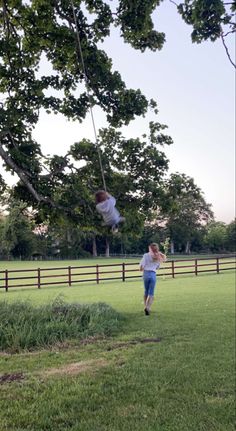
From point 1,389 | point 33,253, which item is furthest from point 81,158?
point 33,253

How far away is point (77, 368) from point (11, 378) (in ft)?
3.35

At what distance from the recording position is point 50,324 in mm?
9812

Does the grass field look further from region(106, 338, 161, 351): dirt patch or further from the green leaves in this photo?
the green leaves

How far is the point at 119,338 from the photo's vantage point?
9555mm

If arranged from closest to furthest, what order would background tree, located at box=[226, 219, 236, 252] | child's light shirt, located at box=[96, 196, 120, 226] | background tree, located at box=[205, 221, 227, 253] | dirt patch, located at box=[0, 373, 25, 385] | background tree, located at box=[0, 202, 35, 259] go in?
child's light shirt, located at box=[96, 196, 120, 226], dirt patch, located at box=[0, 373, 25, 385], background tree, located at box=[0, 202, 35, 259], background tree, located at box=[205, 221, 227, 253], background tree, located at box=[226, 219, 236, 252]

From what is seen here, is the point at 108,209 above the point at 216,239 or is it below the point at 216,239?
below

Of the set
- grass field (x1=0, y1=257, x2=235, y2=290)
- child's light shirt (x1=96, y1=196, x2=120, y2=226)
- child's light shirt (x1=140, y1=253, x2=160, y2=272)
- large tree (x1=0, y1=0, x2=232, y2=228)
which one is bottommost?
grass field (x1=0, y1=257, x2=235, y2=290)

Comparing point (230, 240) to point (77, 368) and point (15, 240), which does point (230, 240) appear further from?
point (77, 368)

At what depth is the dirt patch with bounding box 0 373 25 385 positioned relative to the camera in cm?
659

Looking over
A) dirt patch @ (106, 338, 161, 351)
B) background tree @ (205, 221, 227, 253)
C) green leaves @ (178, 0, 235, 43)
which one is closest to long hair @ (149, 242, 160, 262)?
dirt patch @ (106, 338, 161, 351)

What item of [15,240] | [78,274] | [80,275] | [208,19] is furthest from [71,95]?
[15,240]

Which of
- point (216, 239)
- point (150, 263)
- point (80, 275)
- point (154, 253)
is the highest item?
point (216, 239)

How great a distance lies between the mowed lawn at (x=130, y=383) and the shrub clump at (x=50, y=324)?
0.48 metres

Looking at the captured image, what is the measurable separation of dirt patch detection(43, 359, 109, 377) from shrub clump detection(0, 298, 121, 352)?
171 centimetres
